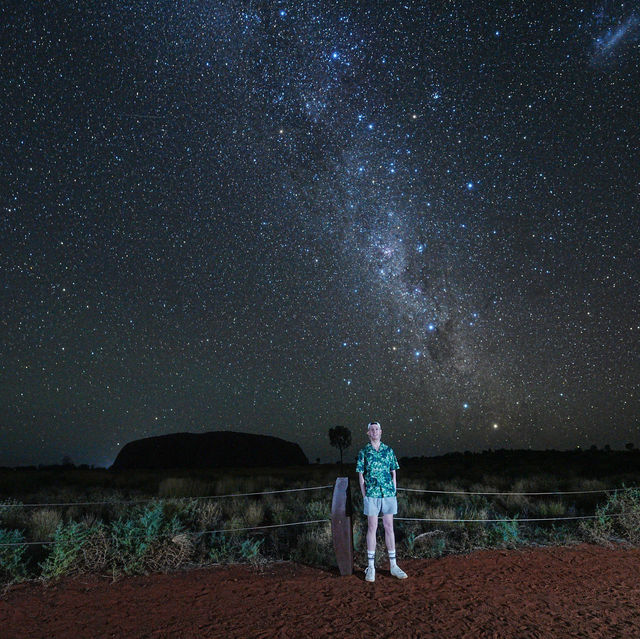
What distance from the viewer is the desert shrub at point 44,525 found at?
29.6 ft

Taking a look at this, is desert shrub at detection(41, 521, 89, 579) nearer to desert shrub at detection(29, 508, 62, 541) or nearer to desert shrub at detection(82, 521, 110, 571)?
desert shrub at detection(82, 521, 110, 571)

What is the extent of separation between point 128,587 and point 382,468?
3.51m

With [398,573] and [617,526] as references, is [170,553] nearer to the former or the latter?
[398,573]

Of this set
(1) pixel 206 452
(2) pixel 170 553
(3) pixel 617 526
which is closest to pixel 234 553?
(2) pixel 170 553

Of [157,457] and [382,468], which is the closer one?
[382,468]

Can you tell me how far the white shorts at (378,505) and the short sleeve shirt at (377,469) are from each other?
5cm

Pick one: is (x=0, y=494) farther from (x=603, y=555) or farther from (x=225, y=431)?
(x=225, y=431)

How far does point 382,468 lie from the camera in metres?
6.55

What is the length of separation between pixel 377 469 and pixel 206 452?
72.6 meters

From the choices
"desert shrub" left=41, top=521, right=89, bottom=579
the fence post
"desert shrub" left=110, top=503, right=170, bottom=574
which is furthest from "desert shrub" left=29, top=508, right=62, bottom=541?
the fence post

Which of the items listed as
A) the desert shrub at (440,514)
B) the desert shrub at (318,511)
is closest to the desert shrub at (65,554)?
the desert shrub at (318,511)

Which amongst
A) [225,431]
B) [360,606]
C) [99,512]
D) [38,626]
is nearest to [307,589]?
[360,606]

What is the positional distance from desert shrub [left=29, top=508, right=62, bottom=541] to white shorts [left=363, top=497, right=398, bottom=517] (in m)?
5.90

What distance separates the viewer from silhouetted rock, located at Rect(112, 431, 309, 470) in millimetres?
72250
